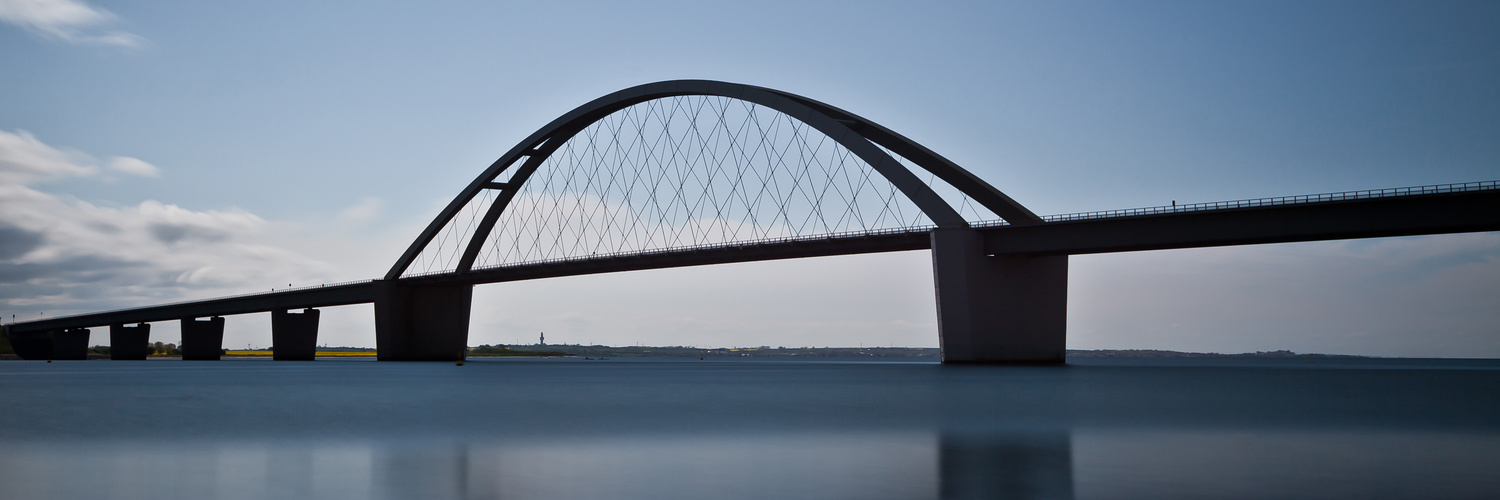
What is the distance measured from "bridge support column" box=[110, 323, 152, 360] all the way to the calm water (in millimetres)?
107337

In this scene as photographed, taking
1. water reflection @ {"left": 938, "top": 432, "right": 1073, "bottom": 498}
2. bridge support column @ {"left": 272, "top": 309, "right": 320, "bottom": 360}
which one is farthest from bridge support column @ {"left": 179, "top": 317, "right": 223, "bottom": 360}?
water reflection @ {"left": 938, "top": 432, "right": 1073, "bottom": 498}

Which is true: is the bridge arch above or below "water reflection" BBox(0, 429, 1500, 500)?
above

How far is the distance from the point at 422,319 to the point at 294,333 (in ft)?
63.2

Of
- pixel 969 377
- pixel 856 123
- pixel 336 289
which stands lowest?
pixel 969 377

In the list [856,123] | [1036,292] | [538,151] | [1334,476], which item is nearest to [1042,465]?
[1334,476]

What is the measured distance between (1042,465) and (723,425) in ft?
24.2

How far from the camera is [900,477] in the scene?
10.3 metres

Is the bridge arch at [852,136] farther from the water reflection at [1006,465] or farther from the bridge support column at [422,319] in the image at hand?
the water reflection at [1006,465]

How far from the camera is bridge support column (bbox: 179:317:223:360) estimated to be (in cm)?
11044

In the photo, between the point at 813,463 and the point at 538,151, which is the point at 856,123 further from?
the point at 813,463

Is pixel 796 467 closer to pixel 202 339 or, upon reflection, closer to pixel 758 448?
pixel 758 448

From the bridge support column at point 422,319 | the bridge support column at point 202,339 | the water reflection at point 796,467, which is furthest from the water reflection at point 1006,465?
the bridge support column at point 202,339

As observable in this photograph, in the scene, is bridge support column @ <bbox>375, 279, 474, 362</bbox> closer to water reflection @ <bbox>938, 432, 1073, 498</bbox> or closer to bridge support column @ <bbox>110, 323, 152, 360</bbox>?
bridge support column @ <bbox>110, 323, 152, 360</bbox>

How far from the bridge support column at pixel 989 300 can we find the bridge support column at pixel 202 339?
281 ft
